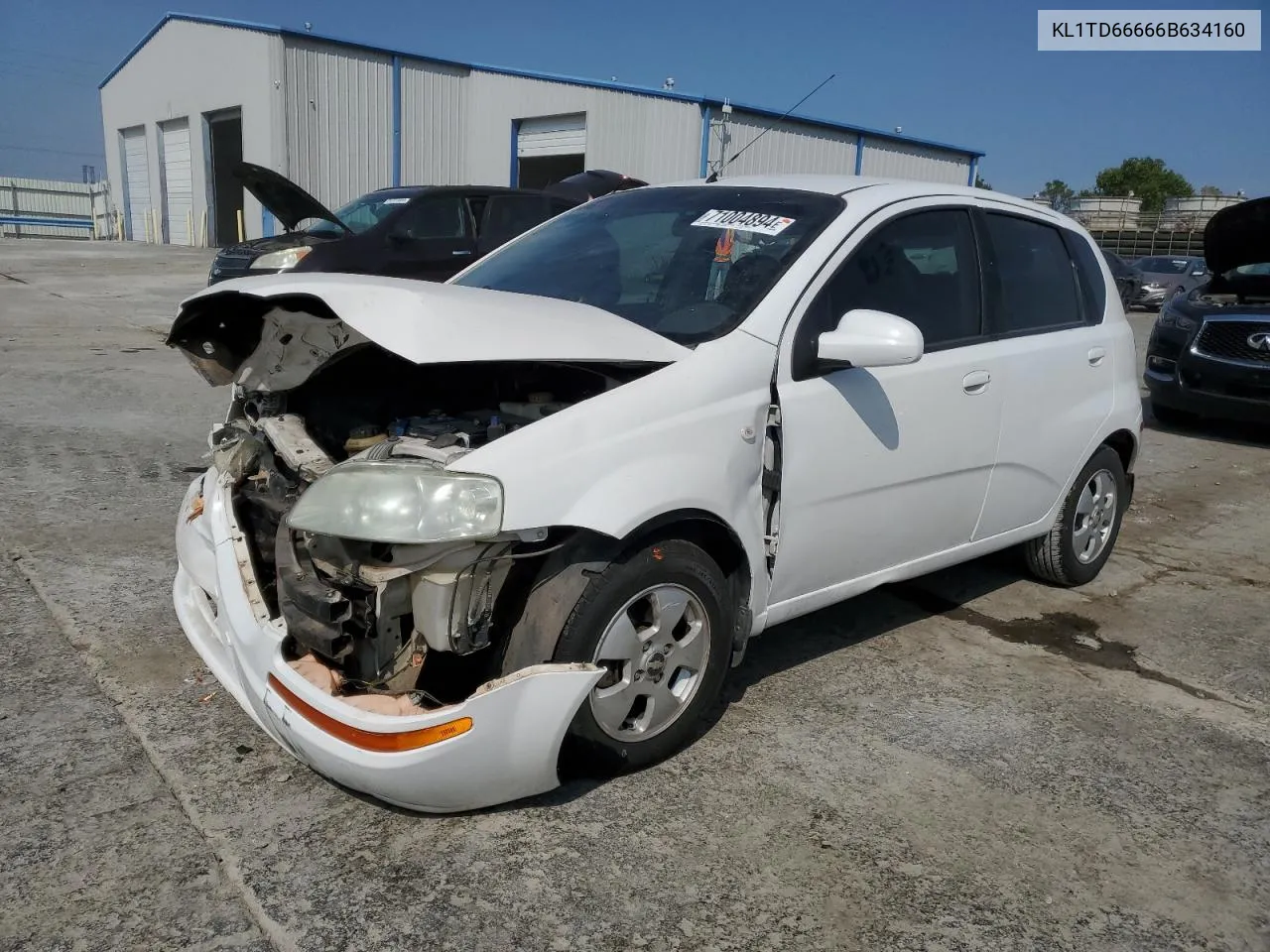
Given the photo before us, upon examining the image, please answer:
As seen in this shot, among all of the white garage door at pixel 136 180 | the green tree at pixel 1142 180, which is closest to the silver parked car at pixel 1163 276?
the white garage door at pixel 136 180

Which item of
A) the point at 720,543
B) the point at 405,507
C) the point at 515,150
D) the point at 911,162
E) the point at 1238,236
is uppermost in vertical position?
the point at 911,162

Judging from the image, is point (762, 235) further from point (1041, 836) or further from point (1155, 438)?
point (1155, 438)

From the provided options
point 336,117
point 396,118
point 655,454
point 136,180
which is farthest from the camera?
point 136,180

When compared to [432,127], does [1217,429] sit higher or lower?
lower

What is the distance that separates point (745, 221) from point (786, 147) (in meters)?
21.8

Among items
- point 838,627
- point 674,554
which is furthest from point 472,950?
point 838,627

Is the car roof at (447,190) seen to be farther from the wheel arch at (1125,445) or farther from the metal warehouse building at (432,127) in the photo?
the metal warehouse building at (432,127)

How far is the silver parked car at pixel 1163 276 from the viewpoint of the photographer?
21312mm

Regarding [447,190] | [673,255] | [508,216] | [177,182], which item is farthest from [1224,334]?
[177,182]

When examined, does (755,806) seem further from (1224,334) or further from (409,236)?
(409,236)

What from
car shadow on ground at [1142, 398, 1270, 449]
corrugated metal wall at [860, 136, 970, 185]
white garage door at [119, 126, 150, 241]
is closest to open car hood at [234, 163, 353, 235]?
car shadow on ground at [1142, 398, 1270, 449]

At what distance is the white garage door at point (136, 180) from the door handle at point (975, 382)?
34.7 meters

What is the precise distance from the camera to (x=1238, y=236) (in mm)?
8328

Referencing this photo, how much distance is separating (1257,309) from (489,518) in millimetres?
8029
